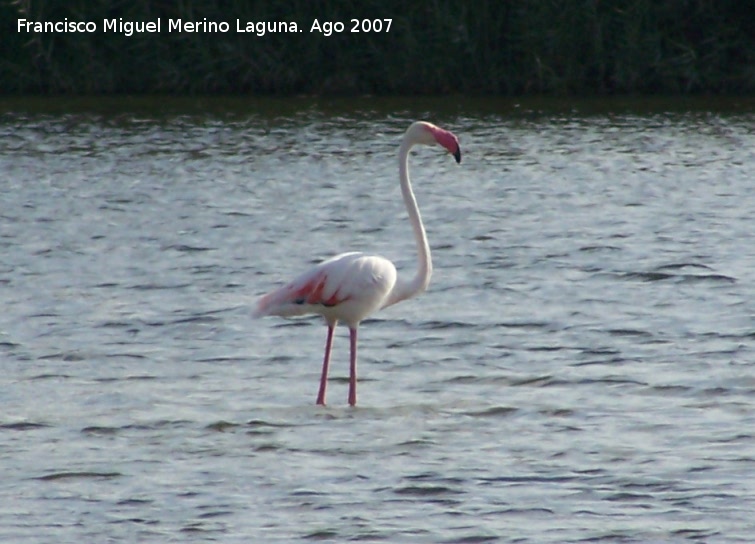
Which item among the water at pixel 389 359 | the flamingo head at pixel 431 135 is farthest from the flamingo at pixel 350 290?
the water at pixel 389 359

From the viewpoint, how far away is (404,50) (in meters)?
28.3

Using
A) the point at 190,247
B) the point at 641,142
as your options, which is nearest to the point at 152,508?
the point at 190,247

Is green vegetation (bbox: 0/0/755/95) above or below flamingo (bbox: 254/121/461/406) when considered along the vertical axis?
above

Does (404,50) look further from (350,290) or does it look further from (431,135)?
(350,290)

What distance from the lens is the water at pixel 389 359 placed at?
6480mm

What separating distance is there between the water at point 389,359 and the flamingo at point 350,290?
492 mm

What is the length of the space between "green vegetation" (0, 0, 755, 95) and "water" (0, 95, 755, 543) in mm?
7548

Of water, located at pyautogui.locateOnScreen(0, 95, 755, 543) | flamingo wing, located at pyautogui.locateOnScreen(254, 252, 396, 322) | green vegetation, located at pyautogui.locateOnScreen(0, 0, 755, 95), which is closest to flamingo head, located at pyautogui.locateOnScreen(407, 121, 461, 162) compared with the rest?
flamingo wing, located at pyautogui.locateOnScreen(254, 252, 396, 322)

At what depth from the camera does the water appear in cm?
648

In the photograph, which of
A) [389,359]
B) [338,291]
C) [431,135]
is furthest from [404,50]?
[338,291]

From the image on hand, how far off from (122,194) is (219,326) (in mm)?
8024

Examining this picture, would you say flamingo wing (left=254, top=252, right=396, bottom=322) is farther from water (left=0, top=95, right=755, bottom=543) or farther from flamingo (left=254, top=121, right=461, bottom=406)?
water (left=0, top=95, right=755, bottom=543)

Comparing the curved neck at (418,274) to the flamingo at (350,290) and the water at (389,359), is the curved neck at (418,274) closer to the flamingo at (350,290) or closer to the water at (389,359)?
the flamingo at (350,290)

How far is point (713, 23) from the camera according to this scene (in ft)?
93.4
